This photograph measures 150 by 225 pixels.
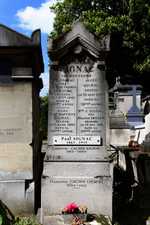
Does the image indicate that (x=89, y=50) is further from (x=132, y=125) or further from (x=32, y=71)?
(x=132, y=125)

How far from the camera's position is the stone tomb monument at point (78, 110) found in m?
6.97

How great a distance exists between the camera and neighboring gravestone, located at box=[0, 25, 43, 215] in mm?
7078

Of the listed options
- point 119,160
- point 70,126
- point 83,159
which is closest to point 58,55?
point 70,126

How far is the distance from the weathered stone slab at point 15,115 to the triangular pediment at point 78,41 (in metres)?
0.85

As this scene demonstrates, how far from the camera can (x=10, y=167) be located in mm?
7156

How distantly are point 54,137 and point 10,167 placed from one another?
87 cm

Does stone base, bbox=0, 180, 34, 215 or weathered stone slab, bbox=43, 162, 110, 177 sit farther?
stone base, bbox=0, 180, 34, 215

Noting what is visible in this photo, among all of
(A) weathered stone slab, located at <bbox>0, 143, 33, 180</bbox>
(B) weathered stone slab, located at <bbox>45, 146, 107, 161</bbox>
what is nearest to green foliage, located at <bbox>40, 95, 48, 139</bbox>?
(A) weathered stone slab, located at <bbox>0, 143, 33, 180</bbox>

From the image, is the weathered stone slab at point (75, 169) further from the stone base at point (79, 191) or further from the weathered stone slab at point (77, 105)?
the weathered stone slab at point (77, 105)

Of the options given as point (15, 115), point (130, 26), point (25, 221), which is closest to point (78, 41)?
point (15, 115)

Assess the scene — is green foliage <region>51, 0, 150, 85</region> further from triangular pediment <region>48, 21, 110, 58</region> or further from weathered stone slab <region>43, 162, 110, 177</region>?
weathered stone slab <region>43, 162, 110, 177</region>

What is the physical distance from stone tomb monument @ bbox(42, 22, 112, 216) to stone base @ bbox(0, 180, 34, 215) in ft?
1.62

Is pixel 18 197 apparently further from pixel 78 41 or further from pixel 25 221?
pixel 78 41

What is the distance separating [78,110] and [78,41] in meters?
1.09
